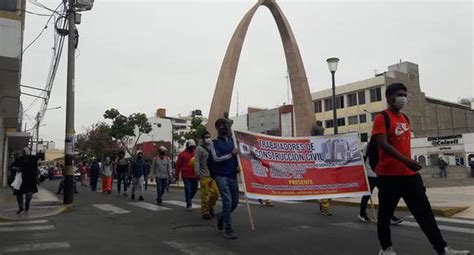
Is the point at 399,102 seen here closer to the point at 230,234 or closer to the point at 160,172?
the point at 230,234

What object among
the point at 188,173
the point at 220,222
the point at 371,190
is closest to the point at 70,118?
the point at 188,173

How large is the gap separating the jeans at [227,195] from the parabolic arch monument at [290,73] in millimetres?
20661

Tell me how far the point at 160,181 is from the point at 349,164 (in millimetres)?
6180

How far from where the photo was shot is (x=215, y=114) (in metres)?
28.2

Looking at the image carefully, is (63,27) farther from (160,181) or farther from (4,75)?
(160,181)

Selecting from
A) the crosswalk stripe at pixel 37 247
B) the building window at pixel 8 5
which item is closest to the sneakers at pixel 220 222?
the crosswalk stripe at pixel 37 247

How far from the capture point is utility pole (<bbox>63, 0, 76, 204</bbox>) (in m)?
12.5

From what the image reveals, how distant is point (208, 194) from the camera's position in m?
9.49

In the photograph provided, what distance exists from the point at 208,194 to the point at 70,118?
574 centimetres

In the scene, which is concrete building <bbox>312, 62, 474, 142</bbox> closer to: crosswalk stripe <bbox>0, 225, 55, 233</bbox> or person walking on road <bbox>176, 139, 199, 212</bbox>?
person walking on road <bbox>176, 139, 199, 212</bbox>

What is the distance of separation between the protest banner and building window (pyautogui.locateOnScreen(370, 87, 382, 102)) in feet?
150

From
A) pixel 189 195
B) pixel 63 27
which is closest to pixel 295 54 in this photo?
pixel 63 27

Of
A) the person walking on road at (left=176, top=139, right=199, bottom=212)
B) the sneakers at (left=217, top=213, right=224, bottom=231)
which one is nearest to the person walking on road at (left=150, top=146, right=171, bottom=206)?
the person walking on road at (left=176, top=139, right=199, bottom=212)

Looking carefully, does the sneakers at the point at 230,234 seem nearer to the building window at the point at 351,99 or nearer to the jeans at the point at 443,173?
the jeans at the point at 443,173
